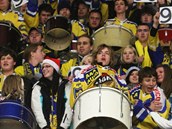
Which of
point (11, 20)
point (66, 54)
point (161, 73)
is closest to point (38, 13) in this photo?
point (11, 20)

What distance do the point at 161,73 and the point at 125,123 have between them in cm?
148

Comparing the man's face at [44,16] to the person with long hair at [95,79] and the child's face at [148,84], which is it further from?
the child's face at [148,84]

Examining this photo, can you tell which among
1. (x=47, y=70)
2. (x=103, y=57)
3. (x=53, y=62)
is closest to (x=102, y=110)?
(x=103, y=57)

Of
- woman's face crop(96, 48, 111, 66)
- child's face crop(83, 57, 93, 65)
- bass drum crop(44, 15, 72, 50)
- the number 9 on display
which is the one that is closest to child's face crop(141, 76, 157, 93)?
woman's face crop(96, 48, 111, 66)

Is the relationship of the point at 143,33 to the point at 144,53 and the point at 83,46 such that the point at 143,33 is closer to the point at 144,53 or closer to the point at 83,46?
the point at 144,53

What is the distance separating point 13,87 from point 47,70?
534 millimetres

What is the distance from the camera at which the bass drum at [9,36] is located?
11.7 metres

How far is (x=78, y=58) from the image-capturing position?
11508 mm

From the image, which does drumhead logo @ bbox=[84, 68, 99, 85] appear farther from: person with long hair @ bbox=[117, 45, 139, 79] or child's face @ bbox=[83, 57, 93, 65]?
person with long hair @ bbox=[117, 45, 139, 79]

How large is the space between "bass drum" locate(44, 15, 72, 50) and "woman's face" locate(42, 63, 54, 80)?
146cm

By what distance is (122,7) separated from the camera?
1256 centimetres

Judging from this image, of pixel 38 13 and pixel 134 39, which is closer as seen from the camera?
pixel 134 39

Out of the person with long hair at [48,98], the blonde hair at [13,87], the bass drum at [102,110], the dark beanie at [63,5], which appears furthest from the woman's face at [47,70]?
the dark beanie at [63,5]

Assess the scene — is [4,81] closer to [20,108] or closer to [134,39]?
[20,108]
